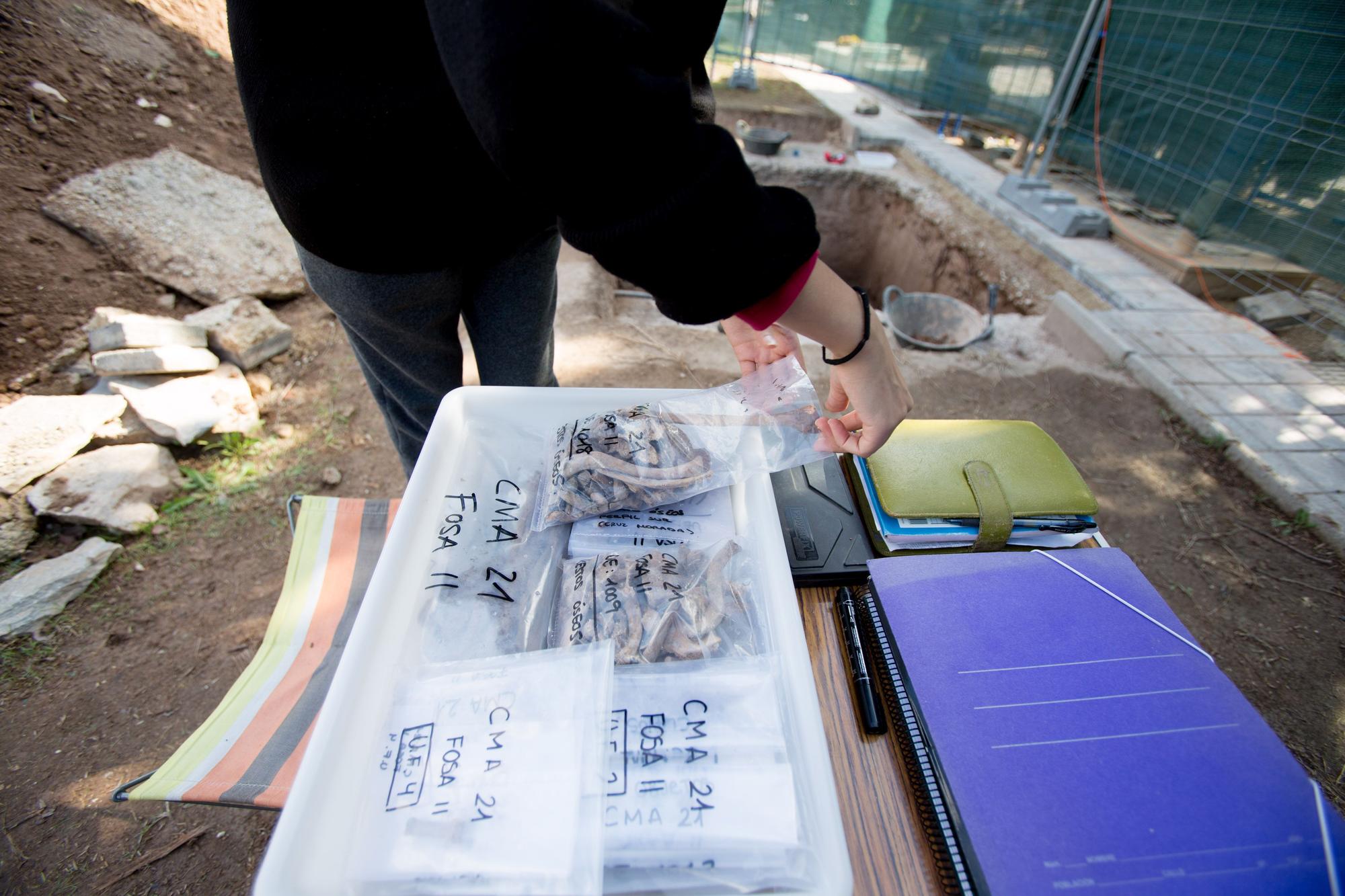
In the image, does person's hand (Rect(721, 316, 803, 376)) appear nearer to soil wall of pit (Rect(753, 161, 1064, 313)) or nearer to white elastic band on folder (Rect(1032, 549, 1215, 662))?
white elastic band on folder (Rect(1032, 549, 1215, 662))

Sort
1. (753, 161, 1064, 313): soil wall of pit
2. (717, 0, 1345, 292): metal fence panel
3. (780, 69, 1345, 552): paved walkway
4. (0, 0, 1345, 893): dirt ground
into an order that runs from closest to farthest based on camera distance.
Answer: (0, 0, 1345, 893): dirt ground < (780, 69, 1345, 552): paved walkway < (717, 0, 1345, 292): metal fence panel < (753, 161, 1064, 313): soil wall of pit

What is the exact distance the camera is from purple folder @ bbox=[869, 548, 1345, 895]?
52cm

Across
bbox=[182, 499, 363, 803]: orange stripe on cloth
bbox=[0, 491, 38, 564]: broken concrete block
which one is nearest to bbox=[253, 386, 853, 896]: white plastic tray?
bbox=[182, 499, 363, 803]: orange stripe on cloth

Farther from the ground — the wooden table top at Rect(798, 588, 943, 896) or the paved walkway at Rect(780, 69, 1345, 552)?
the wooden table top at Rect(798, 588, 943, 896)

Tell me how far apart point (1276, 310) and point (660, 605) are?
394cm

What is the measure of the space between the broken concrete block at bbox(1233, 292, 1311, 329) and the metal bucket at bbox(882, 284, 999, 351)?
118 cm

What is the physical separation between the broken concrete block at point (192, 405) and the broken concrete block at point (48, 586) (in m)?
0.42

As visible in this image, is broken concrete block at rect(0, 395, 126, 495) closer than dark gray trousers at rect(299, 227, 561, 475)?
No

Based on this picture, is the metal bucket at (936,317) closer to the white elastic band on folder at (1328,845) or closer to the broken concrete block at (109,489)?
the white elastic band on folder at (1328,845)

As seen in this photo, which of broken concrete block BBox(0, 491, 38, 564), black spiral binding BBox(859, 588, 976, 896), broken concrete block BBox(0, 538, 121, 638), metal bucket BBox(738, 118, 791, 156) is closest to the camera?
black spiral binding BBox(859, 588, 976, 896)

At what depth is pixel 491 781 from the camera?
50 centimetres

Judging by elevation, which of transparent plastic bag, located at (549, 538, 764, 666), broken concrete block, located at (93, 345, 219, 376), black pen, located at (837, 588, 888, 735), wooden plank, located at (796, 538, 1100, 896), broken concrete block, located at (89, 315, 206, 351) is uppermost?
transparent plastic bag, located at (549, 538, 764, 666)

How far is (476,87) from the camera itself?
0.46 m

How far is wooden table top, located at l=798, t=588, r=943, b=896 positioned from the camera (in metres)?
0.58
